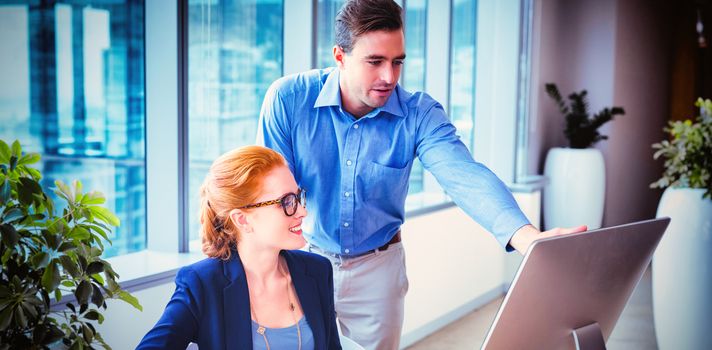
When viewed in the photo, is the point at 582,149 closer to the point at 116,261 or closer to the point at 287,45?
the point at 287,45

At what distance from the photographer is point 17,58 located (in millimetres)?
2412

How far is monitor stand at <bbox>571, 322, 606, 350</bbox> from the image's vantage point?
1270mm

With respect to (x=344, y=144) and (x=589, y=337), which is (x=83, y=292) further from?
(x=589, y=337)

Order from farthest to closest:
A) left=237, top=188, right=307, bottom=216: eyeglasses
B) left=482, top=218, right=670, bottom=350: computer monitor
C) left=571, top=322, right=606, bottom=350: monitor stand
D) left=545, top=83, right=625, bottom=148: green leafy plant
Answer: left=545, top=83, right=625, bottom=148: green leafy plant < left=237, top=188, right=307, bottom=216: eyeglasses < left=571, top=322, right=606, bottom=350: monitor stand < left=482, top=218, right=670, bottom=350: computer monitor

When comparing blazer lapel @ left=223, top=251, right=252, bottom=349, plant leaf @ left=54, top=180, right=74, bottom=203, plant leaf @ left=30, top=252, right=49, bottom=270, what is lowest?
blazer lapel @ left=223, top=251, right=252, bottom=349

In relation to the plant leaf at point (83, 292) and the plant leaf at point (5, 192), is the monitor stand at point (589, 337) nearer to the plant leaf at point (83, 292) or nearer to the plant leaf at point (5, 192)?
the plant leaf at point (83, 292)

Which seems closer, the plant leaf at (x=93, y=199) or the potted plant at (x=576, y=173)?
the plant leaf at (x=93, y=199)

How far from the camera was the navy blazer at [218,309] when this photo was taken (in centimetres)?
161

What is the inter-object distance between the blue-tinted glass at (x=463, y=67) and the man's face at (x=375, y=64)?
11.4ft

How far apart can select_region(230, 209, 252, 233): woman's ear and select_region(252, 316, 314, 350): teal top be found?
0.76 feet

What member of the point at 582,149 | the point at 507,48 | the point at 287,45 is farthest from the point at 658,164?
the point at 287,45

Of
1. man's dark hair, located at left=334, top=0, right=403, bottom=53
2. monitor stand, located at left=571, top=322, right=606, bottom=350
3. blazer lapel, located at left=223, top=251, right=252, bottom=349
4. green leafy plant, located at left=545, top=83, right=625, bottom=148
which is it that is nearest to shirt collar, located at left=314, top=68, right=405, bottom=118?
man's dark hair, located at left=334, top=0, right=403, bottom=53

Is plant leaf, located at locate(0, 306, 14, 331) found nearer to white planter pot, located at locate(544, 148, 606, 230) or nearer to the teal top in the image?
the teal top

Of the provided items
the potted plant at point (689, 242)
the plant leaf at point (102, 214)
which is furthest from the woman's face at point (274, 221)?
the potted plant at point (689, 242)
